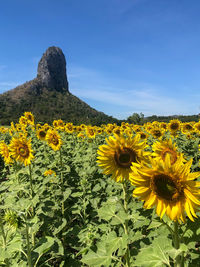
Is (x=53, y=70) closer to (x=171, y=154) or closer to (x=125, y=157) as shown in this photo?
(x=125, y=157)

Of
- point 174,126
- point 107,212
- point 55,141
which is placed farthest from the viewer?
point 174,126

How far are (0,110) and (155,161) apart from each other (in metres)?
76.7

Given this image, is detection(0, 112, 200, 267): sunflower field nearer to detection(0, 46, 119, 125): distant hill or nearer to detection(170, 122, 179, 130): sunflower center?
detection(170, 122, 179, 130): sunflower center

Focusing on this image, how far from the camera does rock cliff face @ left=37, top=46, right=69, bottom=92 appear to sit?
14288cm

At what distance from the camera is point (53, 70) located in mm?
153375

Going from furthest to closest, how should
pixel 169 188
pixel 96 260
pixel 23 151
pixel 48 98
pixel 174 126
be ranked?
pixel 48 98 → pixel 174 126 → pixel 23 151 → pixel 96 260 → pixel 169 188

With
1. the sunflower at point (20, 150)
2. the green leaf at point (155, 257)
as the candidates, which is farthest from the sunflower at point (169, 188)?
the sunflower at point (20, 150)

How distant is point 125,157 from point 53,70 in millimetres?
163542

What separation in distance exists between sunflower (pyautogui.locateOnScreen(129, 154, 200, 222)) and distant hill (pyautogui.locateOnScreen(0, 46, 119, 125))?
199 feet

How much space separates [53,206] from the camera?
3.33 m

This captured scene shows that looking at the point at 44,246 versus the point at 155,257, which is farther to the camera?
the point at 44,246

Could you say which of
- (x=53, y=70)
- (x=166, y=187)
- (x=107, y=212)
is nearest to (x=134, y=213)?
(x=107, y=212)

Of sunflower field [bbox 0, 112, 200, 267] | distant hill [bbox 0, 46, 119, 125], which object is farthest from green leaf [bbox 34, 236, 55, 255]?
distant hill [bbox 0, 46, 119, 125]

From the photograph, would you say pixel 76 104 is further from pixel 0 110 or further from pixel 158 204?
pixel 158 204
